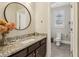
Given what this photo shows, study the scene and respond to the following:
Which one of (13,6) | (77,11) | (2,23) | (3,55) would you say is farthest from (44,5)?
(3,55)

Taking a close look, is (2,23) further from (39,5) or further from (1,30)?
(39,5)

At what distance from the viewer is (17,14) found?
203cm

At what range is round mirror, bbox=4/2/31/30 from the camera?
6.00 feet

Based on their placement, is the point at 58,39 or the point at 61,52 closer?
the point at 61,52

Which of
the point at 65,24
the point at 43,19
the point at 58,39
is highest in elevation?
the point at 43,19

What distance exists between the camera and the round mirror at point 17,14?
1828mm

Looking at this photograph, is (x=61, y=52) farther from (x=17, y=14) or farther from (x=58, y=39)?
(x=17, y=14)

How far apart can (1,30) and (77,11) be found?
2.92 feet

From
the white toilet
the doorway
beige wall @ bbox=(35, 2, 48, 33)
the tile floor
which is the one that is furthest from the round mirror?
the white toilet

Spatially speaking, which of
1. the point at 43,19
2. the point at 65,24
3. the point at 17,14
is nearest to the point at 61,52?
the point at 43,19

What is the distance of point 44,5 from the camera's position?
2.96 meters

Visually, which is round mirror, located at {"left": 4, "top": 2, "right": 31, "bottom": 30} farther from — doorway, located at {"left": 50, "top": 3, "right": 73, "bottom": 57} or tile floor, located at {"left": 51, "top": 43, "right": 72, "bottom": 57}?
doorway, located at {"left": 50, "top": 3, "right": 73, "bottom": 57}

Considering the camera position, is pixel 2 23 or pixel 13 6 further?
pixel 13 6

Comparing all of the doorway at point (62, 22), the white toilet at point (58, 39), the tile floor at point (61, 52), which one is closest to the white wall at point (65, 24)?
the doorway at point (62, 22)
